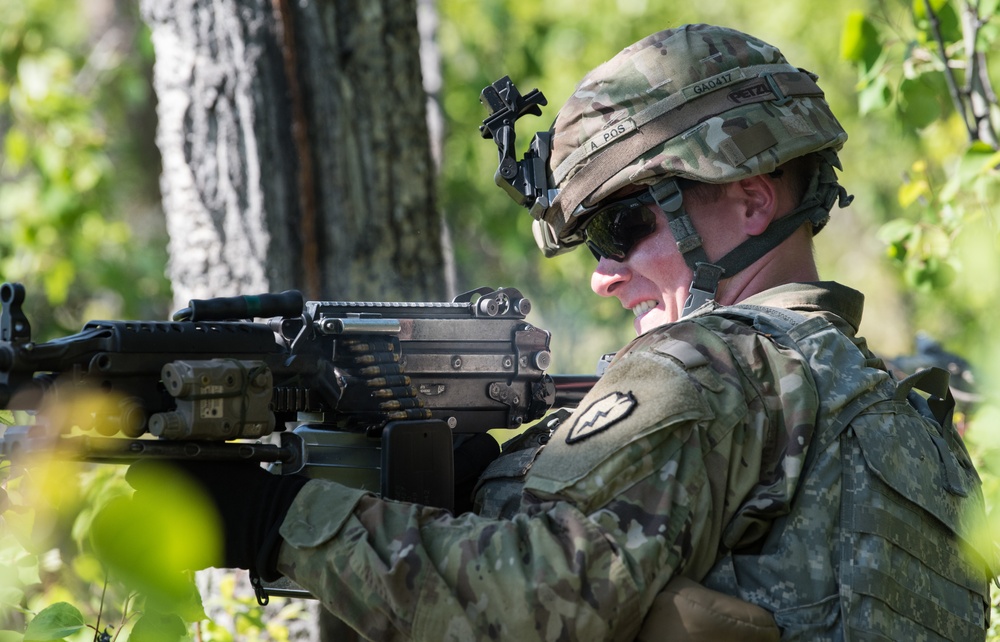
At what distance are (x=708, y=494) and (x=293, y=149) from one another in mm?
2592

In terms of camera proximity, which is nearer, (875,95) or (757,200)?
(757,200)

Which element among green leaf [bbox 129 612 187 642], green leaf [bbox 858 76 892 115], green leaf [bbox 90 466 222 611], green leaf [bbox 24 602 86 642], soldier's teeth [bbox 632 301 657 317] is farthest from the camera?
green leaf [bbox 858 76 892 115]

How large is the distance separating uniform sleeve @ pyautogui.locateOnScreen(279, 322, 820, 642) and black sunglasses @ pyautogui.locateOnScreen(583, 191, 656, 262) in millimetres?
549

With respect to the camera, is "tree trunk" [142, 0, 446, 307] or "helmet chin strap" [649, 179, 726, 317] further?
"tree trunk" [142, 0, 446, 307]

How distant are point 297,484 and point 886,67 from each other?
10.7 ft

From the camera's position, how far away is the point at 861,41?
4.50m

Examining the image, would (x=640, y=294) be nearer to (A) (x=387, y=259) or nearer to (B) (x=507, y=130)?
(B) (x=507, y=130)

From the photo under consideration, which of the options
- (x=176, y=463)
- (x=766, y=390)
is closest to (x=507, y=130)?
(x=766, y=390)

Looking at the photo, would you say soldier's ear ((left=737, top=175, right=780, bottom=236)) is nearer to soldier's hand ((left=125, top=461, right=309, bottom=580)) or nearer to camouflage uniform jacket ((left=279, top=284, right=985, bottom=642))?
camouflage uniform jacket ((left=279, top=284, right=985, bottom=642))

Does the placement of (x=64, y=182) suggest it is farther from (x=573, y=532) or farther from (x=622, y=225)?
(x=573, y=532)

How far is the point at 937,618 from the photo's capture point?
2.41 m

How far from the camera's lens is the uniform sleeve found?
215 cm

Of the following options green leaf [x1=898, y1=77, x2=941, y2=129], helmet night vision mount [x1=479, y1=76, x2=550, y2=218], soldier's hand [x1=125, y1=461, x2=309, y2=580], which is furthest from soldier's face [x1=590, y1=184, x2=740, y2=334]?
green leaf [x1=898, y1=77, x2=941, y2=129]

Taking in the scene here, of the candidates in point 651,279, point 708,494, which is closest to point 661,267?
point 651,279
